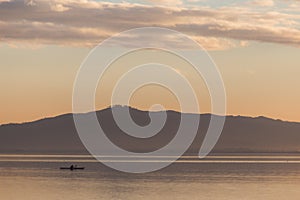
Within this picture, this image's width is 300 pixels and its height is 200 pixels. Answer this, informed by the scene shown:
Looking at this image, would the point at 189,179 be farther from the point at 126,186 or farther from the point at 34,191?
the point at 34,191

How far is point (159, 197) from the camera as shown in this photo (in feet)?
360

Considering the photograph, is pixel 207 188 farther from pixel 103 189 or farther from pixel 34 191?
pixel 34 191

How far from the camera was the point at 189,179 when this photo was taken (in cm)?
14575

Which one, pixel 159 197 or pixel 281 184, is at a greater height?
pixel 281 184

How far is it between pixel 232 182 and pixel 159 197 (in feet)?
96.7

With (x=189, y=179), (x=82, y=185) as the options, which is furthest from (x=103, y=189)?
(x=189, y=179)

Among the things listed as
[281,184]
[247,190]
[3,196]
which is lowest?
[3,196]

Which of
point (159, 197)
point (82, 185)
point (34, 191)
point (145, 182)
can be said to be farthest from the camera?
point (145, 182)

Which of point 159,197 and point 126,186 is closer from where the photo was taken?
point 159,197

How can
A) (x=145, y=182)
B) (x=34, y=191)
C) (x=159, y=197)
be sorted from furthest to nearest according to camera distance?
(x=145, y=182) → (x=34, y=191) → (x=159, y=197)

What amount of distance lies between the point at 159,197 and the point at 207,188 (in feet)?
50.4

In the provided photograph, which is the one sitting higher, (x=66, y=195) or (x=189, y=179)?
(x=189, y=179)

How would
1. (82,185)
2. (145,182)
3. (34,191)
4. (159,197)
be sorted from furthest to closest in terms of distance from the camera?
(145,182)
(82,185)
(34,191)
(159,197)

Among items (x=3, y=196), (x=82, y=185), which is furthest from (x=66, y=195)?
(x=82, y=185)
